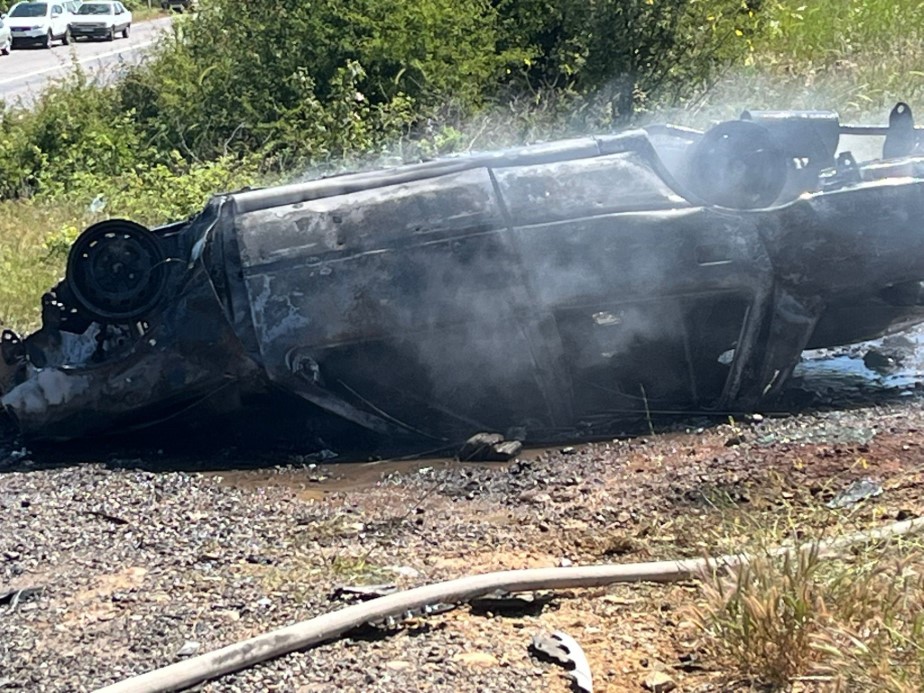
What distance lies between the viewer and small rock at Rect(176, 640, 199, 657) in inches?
148

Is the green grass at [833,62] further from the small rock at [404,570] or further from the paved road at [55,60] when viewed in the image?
the small rock at [404,570]

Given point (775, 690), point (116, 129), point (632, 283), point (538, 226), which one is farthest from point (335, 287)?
point (116, 129)

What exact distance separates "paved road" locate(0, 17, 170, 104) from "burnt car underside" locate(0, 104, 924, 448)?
1207cm

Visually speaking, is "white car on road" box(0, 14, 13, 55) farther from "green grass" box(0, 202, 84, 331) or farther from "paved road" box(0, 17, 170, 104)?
"green grass" box(0, 202, 84, 331)

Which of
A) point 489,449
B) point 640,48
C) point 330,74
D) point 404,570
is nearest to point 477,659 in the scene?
point 404,570

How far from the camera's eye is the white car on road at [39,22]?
109 feet

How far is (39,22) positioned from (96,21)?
2.18 metres

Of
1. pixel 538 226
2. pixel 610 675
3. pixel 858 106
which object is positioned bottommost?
pixel 858 106

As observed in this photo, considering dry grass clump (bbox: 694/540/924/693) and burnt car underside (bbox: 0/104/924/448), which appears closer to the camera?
dry grass clump (bbox: 694/540/924/693)

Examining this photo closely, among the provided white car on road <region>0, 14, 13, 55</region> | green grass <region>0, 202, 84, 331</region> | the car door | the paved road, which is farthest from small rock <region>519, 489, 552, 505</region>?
the car door

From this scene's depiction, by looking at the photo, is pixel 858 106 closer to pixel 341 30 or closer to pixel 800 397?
pixel 341 30

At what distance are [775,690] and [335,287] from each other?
322cm

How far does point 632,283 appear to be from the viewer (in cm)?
605

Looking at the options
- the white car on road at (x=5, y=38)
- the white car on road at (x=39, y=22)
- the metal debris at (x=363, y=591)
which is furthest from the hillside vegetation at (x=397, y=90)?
the white car on road at (x=39, y=22)
